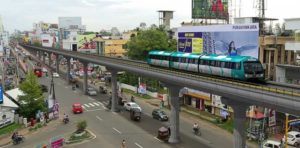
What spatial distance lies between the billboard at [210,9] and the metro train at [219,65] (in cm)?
2624

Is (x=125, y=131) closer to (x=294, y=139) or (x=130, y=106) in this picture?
(x=130, y=106)

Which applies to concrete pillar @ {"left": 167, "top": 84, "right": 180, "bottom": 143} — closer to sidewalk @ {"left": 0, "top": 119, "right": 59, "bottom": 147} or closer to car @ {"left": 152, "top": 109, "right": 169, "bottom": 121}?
car @ {"left": 152, "top": 109, "right": 169, "bottom": 121}

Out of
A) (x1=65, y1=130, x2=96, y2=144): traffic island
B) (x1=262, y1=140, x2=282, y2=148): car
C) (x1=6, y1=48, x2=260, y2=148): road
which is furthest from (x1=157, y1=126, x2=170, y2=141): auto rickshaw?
(x1=262, y1=140, x2=282, y2=148): car

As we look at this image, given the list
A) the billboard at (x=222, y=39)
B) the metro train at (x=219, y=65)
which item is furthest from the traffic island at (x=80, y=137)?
the billboard at (x=222, y=39)

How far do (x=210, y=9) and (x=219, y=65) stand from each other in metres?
38.9

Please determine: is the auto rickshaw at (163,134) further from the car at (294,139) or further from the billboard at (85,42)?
the billboard at (85,42)

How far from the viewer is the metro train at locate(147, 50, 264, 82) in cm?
3422

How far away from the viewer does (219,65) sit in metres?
37.8

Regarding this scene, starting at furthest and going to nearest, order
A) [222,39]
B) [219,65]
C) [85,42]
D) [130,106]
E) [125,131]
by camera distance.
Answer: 1. [85,42]
2. [130,106]
3. [222,39]
4. [125,131]
5. [219,65]

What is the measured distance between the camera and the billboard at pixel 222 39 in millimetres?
48594

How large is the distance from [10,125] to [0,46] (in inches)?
3007

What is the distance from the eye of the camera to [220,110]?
55.3m

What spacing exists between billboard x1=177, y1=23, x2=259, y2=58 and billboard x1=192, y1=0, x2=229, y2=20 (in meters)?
11.9

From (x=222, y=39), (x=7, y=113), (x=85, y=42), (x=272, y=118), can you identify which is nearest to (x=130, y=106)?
(x=222, y=39)
